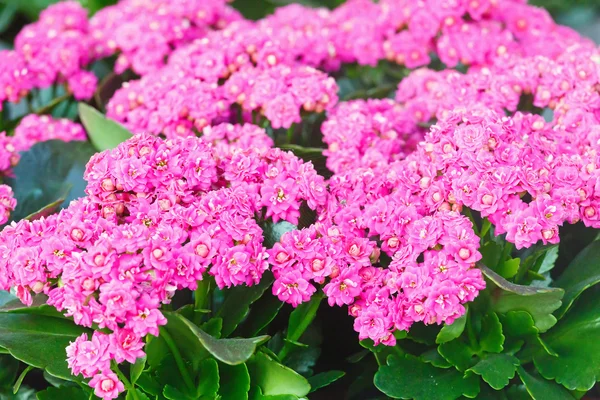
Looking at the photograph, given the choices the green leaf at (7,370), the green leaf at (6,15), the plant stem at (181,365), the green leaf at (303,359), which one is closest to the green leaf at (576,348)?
the green leaf at (303,359)

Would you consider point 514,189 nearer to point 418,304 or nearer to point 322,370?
point 418,304

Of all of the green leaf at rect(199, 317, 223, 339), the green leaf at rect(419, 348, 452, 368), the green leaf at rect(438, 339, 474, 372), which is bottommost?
the green leaf at rect(419, 348, 452, 368)

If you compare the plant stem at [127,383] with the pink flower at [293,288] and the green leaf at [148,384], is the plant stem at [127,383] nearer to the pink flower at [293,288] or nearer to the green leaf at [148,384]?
the green leaf at [148,384]

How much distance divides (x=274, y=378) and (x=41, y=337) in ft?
1.26

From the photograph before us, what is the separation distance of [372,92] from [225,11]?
56cm

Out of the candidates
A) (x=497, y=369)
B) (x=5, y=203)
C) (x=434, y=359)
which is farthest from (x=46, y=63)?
(x=497, y=369)

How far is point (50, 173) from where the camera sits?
160 centimetres

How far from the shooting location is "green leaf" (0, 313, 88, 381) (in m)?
1.12

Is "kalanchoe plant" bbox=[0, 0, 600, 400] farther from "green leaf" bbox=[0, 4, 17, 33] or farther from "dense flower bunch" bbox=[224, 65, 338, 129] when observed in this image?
"green leaf" bbox=[0, 4, 17, 33]

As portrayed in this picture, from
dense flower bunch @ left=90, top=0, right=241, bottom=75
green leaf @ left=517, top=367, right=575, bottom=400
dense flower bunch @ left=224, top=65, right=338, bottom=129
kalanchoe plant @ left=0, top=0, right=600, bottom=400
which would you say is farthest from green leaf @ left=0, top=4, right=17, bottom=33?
green leaf @ left=517, top=367, right=575, bottom=400

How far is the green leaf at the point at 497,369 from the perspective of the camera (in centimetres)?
111

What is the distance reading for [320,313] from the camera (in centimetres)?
138

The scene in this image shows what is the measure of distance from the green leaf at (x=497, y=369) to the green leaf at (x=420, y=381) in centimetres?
3

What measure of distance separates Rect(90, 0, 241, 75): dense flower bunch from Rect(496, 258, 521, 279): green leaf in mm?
1048
